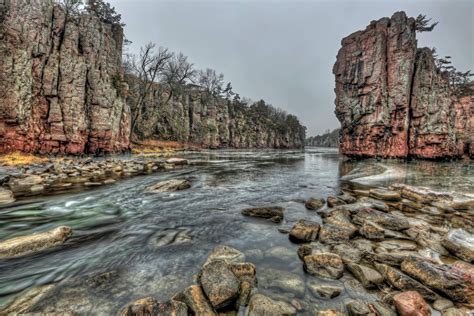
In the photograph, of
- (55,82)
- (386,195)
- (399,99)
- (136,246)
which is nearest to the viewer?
→ (136,246)

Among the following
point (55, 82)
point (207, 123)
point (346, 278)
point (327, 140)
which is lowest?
point (346, 278)

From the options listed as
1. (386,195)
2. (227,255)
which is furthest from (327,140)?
(227,255)

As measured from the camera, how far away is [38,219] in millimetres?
4812

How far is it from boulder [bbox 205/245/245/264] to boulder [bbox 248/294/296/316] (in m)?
1.00

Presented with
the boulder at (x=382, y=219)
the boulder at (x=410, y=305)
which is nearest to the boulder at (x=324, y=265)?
the boulder at (x=410, y=305)

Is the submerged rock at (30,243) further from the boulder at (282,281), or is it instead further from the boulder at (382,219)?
the boulder at (382,219)

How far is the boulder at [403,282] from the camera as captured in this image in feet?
7.37

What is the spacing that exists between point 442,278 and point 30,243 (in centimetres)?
608

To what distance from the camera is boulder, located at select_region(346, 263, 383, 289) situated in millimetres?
2455

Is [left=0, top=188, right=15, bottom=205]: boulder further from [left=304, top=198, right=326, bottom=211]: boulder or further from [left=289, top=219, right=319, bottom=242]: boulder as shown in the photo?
[left=304, top=198, right=326, bottom=211]: boulder

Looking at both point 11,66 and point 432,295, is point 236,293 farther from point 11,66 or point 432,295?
point 11,66

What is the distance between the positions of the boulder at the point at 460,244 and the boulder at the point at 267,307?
3059 mm

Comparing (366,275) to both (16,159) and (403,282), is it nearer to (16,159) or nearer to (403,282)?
(403,282)

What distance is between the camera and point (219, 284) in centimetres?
227
